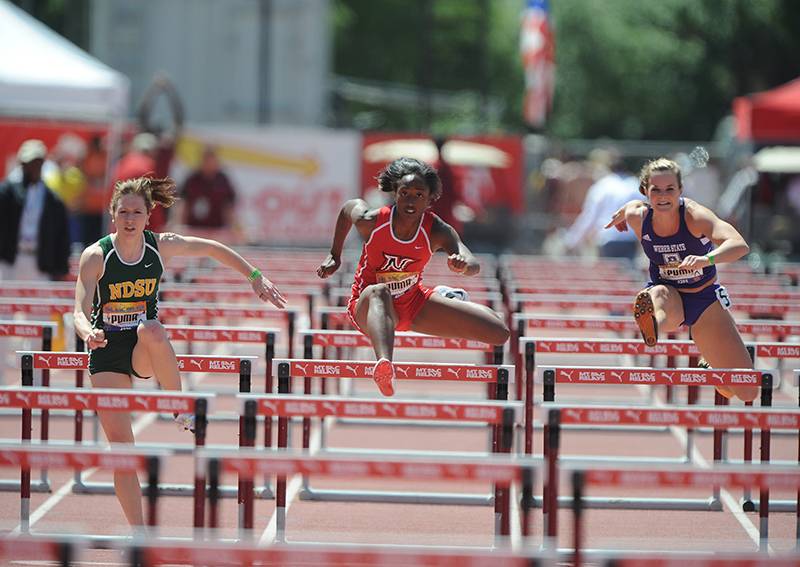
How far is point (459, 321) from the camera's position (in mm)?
8297

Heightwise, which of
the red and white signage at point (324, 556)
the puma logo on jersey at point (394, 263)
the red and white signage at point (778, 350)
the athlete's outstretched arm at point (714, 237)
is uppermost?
the athlete's outstretched arm at point (714, 237)

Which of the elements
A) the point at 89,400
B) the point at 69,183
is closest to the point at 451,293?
the point at 89,400

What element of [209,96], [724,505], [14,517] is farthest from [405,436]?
[209,96]

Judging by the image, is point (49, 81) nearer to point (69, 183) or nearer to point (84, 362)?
point (69, 183)

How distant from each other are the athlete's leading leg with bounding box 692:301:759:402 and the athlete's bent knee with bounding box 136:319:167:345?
3.25 m

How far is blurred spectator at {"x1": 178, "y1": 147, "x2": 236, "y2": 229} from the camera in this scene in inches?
674

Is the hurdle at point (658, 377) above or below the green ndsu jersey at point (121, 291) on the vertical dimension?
below

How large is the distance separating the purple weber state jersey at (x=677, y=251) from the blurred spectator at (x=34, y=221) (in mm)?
6092

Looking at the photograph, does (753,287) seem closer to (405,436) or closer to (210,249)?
(405,436)

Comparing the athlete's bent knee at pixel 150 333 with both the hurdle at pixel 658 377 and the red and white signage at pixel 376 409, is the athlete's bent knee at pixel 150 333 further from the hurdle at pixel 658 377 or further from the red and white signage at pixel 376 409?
the hurdle at pixel 658 377

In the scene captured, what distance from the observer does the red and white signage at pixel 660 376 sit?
279 inches

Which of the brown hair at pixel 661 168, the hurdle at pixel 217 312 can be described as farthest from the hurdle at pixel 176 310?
the brown hair at pixel 661 168

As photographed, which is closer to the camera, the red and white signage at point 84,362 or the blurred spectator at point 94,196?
the red and white signage at point 84,362

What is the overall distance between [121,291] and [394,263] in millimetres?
1886
